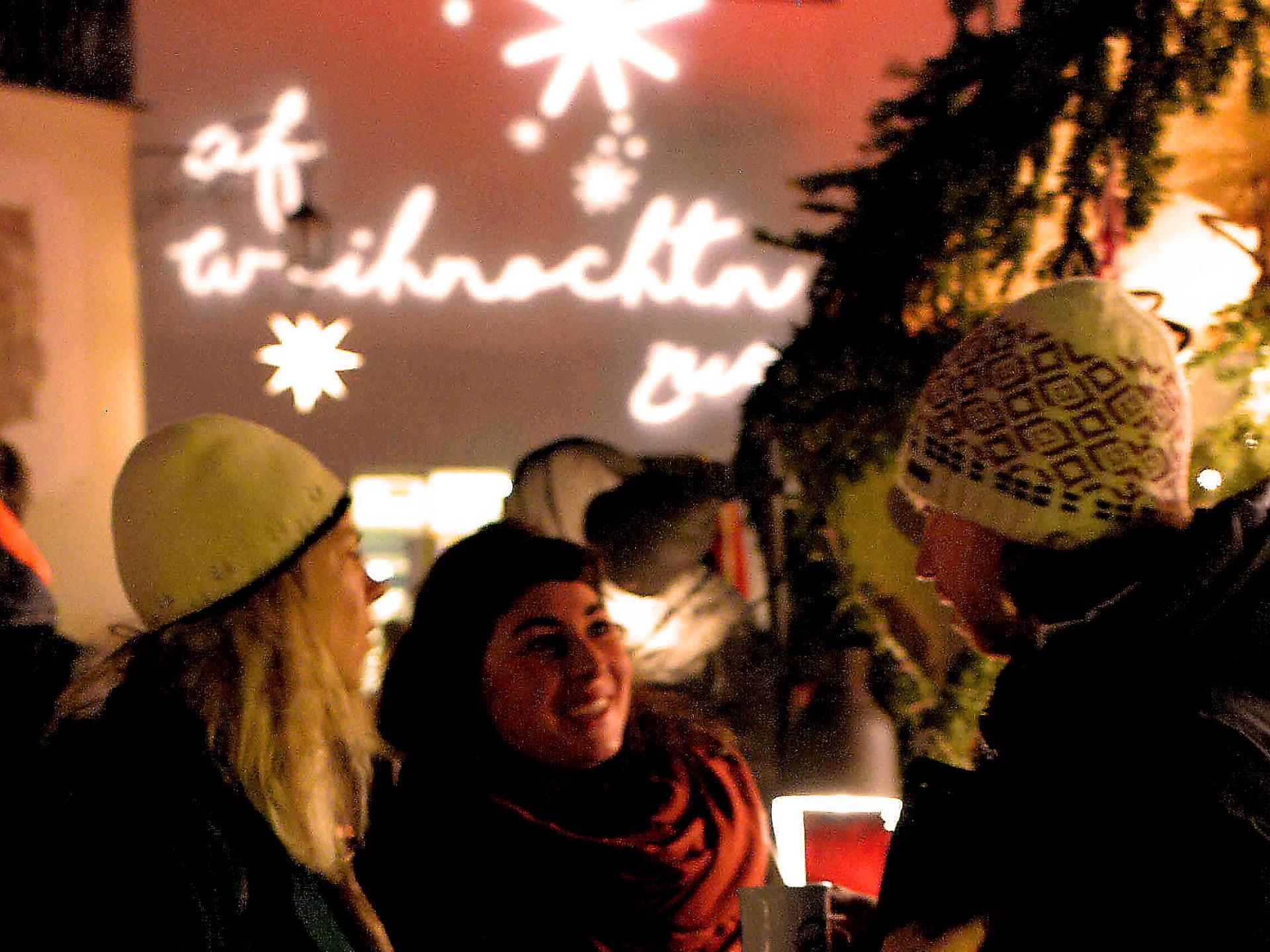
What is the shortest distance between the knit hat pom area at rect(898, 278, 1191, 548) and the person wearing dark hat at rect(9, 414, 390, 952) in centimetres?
97

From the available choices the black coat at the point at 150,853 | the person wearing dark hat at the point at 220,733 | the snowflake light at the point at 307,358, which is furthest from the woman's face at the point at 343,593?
the snowflake light at the point at 307,358

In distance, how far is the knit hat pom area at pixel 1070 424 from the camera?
134 centimetres

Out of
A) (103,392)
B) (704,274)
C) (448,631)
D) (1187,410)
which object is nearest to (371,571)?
(448,631)

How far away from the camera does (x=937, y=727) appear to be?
2760 mm

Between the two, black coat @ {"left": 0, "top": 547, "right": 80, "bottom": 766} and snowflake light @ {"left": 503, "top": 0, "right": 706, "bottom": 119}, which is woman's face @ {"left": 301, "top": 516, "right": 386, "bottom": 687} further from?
snowflake light @ {"left": 503, "top": 0, "right": 706, "bottom": 119}

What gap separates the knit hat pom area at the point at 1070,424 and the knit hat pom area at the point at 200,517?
0.97 m

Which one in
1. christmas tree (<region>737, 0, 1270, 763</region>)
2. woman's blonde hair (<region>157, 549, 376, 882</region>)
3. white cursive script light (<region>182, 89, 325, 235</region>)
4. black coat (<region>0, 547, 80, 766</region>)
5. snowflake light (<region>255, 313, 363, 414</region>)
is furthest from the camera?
white cursive script light (<region>182, 89, 325, 235</region>)

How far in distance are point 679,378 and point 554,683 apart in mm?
5420

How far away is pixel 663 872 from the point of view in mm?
2152

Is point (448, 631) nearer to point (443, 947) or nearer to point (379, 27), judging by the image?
point (443, 947)

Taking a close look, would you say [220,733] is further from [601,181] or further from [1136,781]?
[601,181]

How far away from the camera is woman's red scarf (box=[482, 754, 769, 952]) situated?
2.11m

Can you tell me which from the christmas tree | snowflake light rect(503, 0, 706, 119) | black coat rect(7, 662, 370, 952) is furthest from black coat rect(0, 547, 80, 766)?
snowflake light rect(503, 0, 706, 119)

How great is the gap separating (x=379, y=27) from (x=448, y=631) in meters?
5.83
